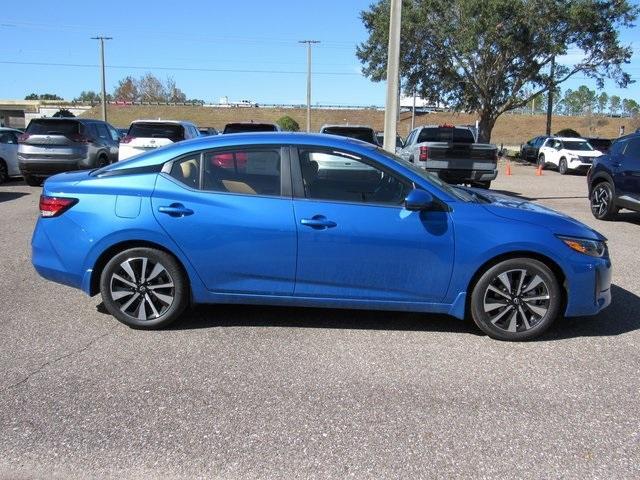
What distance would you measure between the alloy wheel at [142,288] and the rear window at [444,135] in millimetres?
12035

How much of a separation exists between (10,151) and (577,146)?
23.2 m

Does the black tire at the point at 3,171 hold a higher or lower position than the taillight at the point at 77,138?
lower

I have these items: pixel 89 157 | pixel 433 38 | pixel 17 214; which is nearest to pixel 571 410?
pixel 17 214

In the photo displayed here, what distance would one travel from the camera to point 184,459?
10.0 ft

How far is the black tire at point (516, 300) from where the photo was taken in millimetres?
4586

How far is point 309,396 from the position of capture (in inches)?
147

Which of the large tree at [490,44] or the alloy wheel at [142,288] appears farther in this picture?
the large tree at [490,44]

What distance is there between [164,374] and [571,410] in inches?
104

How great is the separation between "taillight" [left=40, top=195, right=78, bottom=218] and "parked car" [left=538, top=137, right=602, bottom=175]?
78.2 ft

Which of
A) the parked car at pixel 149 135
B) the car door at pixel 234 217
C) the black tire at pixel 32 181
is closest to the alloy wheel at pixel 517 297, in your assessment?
the car door at pixel 234 217

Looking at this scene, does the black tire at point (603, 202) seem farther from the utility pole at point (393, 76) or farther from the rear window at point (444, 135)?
the rear window at point (444, 135)

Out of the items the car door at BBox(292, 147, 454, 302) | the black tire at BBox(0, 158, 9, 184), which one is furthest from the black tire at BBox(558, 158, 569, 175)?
the car door at BBox(292, 147, 454, 302)

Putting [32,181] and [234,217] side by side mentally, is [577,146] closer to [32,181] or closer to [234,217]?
[32,181]

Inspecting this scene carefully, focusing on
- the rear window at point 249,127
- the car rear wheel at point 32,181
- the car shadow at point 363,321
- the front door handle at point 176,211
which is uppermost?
the rear window at point 249,127
